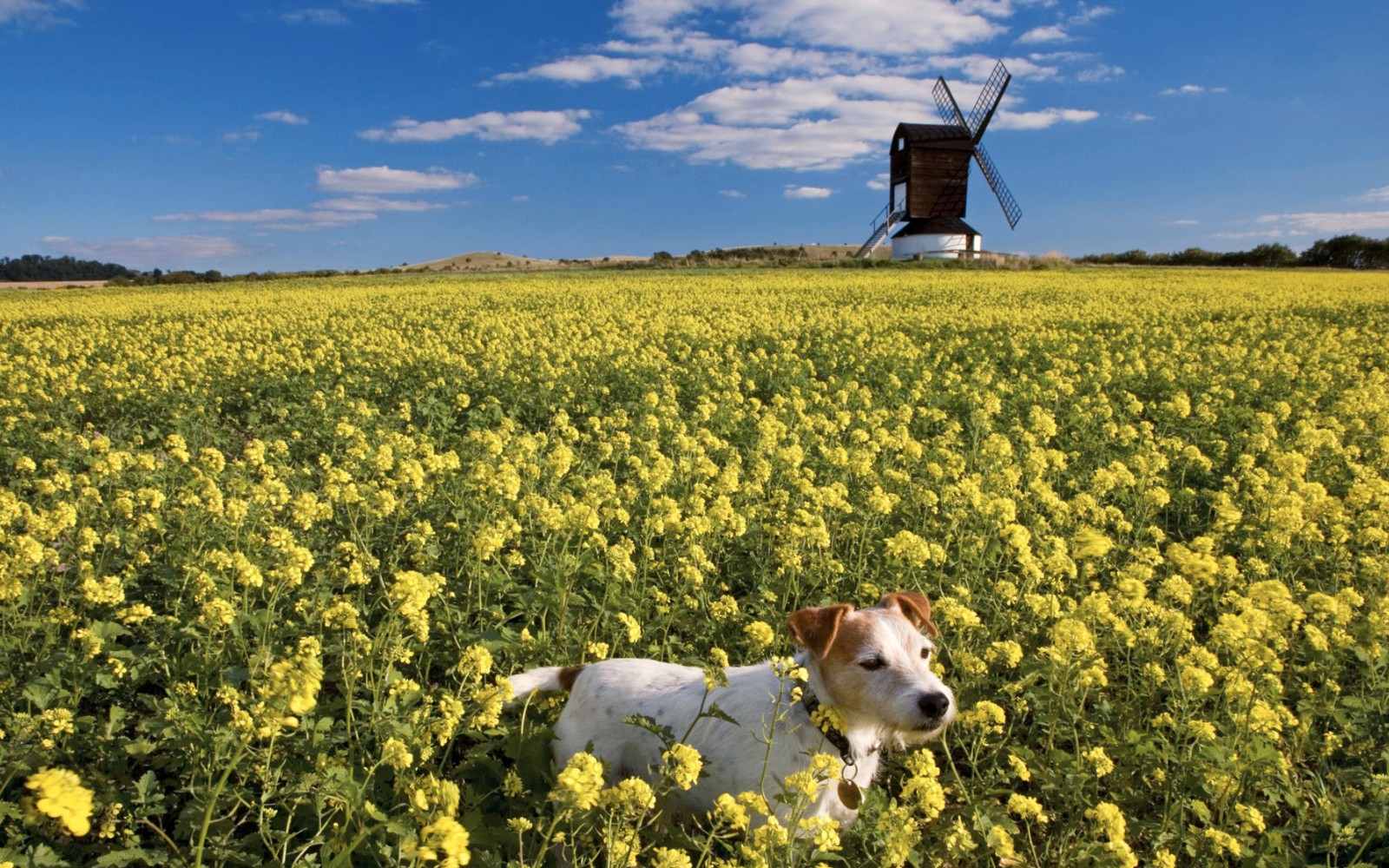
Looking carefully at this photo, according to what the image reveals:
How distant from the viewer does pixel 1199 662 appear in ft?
10.5

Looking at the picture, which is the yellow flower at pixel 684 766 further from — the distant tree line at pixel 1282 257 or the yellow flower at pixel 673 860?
the distant tree line at pixel 1282 257

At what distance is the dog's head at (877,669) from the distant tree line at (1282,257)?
188 ft

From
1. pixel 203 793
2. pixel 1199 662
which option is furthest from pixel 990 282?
pixel 203 793

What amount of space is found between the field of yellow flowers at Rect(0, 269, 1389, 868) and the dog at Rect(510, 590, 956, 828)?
0.14 meters

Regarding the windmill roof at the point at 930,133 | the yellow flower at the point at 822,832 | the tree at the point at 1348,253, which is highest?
the windmill roof at the point at 930,133

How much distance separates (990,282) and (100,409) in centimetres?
2810

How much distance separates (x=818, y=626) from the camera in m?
2.81

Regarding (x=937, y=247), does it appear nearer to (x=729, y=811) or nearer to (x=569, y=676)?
(x=569, y=676)

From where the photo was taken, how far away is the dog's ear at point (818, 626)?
2.78 metres

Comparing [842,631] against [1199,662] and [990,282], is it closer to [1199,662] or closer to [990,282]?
[1199,662]

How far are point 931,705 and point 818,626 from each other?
1.51ft

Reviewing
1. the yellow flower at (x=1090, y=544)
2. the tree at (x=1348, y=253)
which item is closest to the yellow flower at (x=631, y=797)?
the yellow flower at (x=1090, y=544)

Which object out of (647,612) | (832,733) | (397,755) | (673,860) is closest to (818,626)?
(832,733)

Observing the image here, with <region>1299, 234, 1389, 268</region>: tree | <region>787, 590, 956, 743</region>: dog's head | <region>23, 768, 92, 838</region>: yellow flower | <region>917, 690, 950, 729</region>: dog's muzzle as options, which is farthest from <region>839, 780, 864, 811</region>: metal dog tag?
<region>1299, 234, 1389, 268</region>: tree
